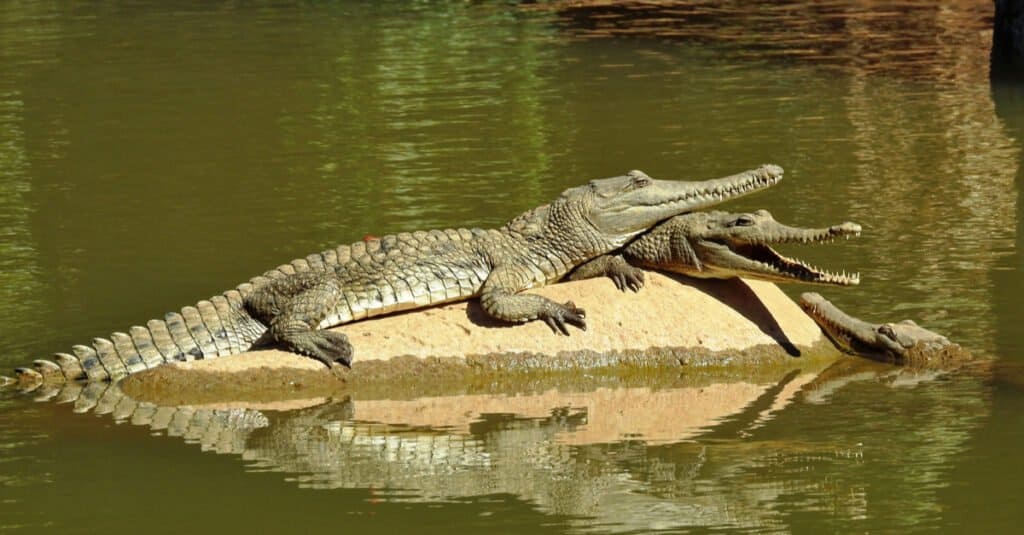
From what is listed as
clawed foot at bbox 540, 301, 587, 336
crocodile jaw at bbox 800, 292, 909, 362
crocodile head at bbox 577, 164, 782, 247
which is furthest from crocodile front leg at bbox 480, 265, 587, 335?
crocodile jaw at bbox 800, 292, 909, 362

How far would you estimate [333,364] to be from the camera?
33.4ft

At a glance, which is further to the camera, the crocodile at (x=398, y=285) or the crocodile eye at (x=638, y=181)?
the crocodile eye at (x=638, y=181)

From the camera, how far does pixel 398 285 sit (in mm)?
10461

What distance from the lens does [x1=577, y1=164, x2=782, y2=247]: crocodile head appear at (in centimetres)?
1083

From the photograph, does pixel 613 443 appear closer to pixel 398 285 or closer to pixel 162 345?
pixel 398 285

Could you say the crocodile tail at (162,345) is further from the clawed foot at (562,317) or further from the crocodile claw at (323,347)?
the clawed foot at (562,317)

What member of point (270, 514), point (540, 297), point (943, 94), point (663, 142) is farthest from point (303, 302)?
point (943, 94)

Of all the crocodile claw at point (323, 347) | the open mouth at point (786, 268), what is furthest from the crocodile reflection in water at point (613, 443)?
the open mouth at point (786, 268)

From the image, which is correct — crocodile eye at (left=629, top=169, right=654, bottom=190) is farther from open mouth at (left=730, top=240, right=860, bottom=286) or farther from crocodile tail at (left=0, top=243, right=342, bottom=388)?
crocodile tail at (left=0, top=243, right=342, bottom=388)

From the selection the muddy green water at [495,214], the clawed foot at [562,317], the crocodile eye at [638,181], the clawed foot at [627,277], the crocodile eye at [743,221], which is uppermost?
the crocodile eye at [638,181]

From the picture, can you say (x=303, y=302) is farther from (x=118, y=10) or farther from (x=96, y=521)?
(x=118, y=10)

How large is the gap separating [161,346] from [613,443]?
Answer: 285 cm

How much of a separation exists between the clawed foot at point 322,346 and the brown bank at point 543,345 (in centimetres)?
6

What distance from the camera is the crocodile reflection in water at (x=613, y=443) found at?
27.3 ft
